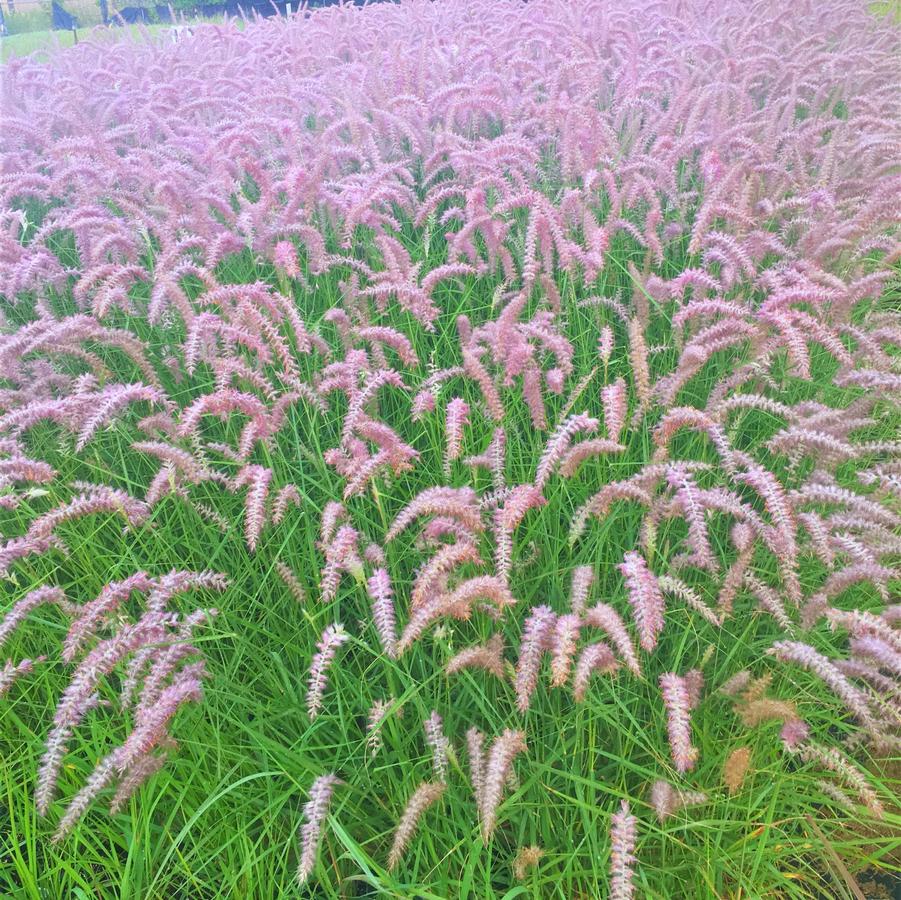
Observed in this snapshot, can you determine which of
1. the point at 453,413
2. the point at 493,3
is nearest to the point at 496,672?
the point at 453,413

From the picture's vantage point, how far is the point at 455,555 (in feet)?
5.21

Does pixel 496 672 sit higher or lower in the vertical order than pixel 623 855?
higher

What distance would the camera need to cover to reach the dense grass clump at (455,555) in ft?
5.48

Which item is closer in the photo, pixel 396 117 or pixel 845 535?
pixel 845 535

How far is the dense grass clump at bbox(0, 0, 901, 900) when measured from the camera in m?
1.67

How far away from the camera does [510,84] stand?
436 centimetres

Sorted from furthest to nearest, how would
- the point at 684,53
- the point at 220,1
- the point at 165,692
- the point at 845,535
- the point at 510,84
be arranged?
the point at 220,1, the point at 684,53, the point at 510,84, the point at 845,535, the point at 165,692

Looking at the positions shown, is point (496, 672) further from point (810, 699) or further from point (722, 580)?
point (810, 699)

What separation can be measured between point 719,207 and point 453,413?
1492 mm

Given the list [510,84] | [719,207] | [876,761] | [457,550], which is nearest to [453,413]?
[457,550]

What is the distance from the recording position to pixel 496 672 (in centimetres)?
167

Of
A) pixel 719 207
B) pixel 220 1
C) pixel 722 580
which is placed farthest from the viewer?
pixel 220 1

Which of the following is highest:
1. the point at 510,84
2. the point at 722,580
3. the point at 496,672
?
the point at 510,84

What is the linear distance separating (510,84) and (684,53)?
155cm
